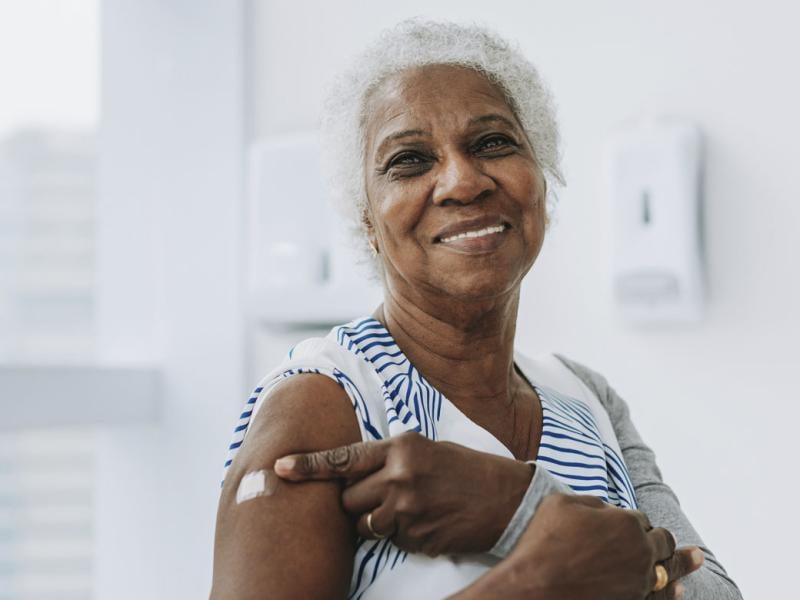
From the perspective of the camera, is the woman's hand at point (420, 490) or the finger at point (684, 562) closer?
the woman's hand at point (420, 490)

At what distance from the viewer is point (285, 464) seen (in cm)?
74

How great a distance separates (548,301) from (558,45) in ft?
1.33

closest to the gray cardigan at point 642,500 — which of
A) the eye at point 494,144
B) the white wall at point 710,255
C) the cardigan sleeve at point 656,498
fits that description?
the cardigan sleeve at point 656,498

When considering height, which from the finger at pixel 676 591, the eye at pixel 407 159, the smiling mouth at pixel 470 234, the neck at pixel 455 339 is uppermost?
the eye at pixel 407 159

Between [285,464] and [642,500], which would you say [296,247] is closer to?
[642,500]

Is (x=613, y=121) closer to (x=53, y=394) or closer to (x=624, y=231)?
(x=624, y=231)

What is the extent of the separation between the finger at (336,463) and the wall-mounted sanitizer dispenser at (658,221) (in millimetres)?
730

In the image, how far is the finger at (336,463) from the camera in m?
0.74

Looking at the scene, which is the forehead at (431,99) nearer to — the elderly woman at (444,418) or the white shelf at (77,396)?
the elderly woman at (444,418)

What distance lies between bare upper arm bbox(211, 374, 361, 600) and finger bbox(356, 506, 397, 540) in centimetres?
1

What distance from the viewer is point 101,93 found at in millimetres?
1925

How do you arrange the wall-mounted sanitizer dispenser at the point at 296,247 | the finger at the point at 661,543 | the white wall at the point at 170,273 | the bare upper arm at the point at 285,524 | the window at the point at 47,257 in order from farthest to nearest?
the window at the point at 47,257
the white wall at the point at 170,273
the wall-mounted sanitizer dispenser at the point at 296,247
the finger at the point at 661,543
the bare upper arm at the point at 285,524

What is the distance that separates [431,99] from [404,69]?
2.0 inches

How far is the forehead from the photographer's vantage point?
38.1 inches
